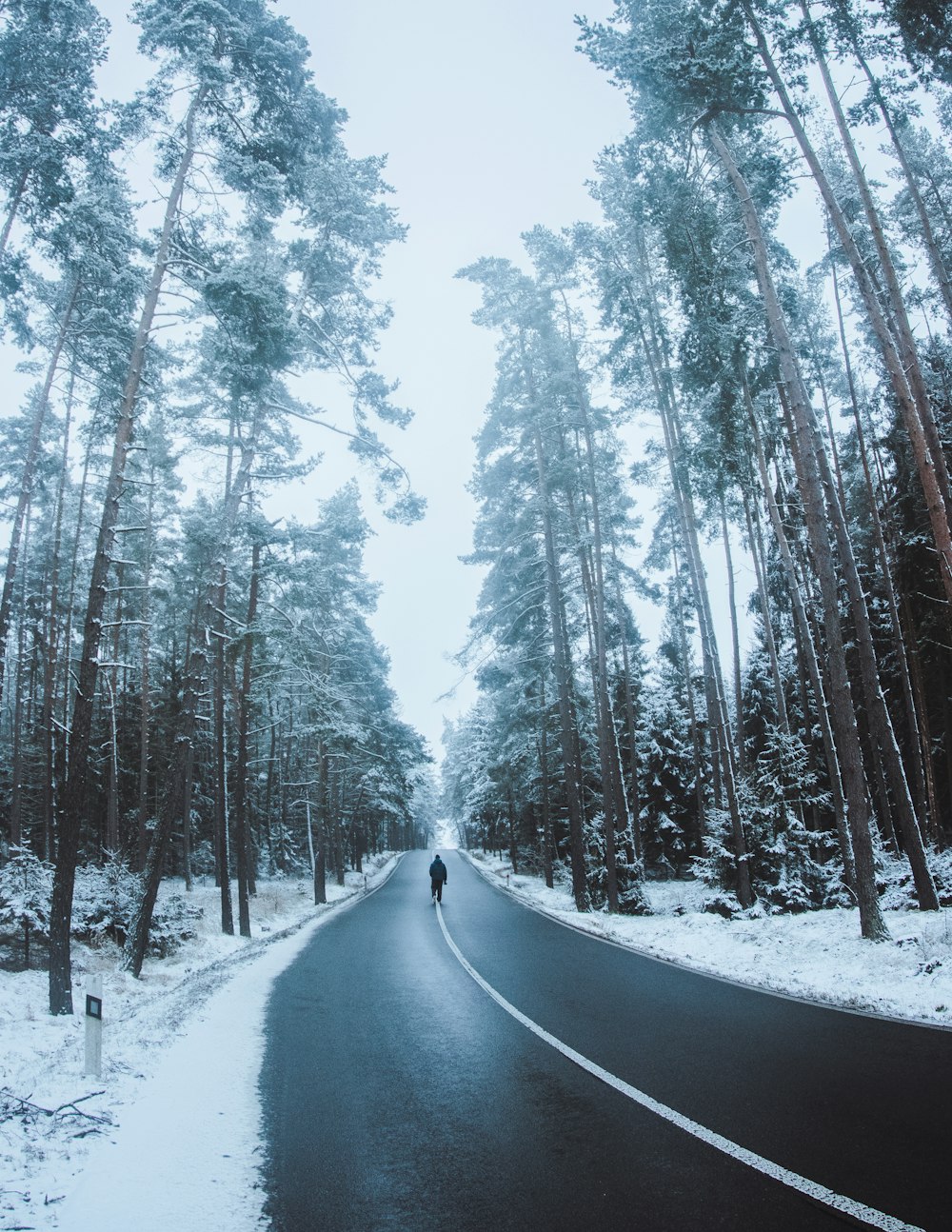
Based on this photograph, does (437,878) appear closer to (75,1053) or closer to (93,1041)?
(75,1053)

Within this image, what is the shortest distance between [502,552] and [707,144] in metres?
→ 13.9

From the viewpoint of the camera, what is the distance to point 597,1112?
4992 millimetres

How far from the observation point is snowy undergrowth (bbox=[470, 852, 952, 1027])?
7938mm

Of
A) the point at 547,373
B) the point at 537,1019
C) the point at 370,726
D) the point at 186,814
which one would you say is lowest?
the point at 537,1019

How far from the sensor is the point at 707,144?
13.4 meters

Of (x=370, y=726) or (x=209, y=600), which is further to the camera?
(x=370, y=726)

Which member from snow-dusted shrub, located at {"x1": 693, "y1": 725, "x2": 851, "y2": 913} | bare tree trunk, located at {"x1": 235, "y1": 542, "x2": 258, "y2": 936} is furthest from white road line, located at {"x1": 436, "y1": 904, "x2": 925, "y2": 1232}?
bare tree trunk, located at {"x1": 235, "y1": 542, "x2": 258, "y2": 936}

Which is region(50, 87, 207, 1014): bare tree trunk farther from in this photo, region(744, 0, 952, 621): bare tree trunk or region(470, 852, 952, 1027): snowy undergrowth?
region(744, 0, 952, 621): bare tree trunk

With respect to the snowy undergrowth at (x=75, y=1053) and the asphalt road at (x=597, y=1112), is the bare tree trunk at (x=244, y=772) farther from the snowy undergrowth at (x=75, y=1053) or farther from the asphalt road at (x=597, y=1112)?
the asphalt road at (x=597, y=1112)

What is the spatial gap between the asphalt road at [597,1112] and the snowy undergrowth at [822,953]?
691mm

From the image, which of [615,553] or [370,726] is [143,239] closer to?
[615,553]

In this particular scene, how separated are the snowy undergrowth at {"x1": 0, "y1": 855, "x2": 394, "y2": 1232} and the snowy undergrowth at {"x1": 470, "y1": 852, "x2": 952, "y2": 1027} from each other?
7437 mm

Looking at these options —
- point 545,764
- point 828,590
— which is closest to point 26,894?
point 828,590

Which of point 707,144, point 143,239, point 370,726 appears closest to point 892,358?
point 707,144
